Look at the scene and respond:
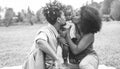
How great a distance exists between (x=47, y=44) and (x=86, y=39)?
0.67 m

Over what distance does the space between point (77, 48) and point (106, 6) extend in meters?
27.0

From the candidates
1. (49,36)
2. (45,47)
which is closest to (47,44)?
(45,47)

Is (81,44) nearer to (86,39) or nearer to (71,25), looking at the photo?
(86,39)

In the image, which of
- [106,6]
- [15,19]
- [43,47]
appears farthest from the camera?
[15,19]

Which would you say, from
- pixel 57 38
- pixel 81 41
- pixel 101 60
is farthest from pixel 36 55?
pixel 101 60

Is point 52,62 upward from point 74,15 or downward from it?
downward

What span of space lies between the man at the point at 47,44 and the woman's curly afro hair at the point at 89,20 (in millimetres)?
302

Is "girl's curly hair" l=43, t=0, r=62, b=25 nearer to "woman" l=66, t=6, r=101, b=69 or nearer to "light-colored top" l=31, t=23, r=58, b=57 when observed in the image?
"light-colored top" l=31, t=23, r=58, b=57

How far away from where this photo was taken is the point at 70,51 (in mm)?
3326

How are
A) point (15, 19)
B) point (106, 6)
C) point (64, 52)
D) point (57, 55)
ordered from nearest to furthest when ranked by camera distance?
1. point (57, 55)
2. point (64, 52)
3. point (106, 6)
4. point (15, 19)

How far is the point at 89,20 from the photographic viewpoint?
10.2ft

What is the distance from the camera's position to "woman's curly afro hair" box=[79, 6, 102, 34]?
3.10m

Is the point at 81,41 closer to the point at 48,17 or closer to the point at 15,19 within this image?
the point at 48,17

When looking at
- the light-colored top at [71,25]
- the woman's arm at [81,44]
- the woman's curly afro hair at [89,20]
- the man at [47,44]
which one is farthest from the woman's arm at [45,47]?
the woman's curly afro hair at [89,20]
